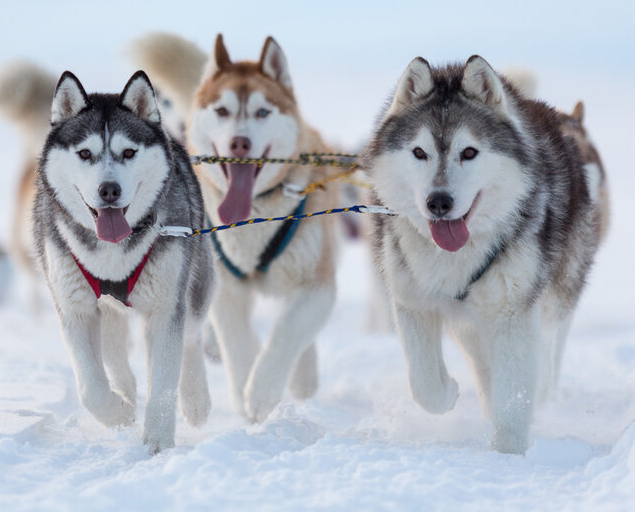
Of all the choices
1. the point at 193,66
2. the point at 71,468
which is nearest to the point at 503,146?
the point at 71,468

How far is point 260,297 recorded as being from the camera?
418 centimetres

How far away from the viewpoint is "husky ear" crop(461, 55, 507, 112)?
279 cm

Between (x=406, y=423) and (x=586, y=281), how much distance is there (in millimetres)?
955

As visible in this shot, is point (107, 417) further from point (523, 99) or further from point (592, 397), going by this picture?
point (592, 397)

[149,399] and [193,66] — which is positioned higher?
[193,66]

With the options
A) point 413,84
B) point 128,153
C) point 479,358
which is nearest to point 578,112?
point 479,358

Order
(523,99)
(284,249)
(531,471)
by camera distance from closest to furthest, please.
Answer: (531,471) < (523,99) < (284,249)

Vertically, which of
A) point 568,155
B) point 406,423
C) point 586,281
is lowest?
point 406,423

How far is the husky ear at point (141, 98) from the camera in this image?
9.46 ft

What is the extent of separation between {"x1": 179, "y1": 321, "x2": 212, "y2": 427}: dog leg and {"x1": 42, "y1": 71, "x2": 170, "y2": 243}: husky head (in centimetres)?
73

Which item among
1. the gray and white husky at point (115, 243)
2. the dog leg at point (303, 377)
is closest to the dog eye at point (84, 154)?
the gray and white husky at point (115, 243)

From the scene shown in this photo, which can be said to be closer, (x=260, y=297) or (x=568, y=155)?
(x=568, y=155)

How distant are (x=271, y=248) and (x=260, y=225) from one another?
0.37 ft

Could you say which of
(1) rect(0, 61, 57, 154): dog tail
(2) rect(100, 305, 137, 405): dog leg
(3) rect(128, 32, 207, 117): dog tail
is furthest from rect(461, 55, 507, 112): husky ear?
(1) rect(0, 61, 57, 154): dog tail
